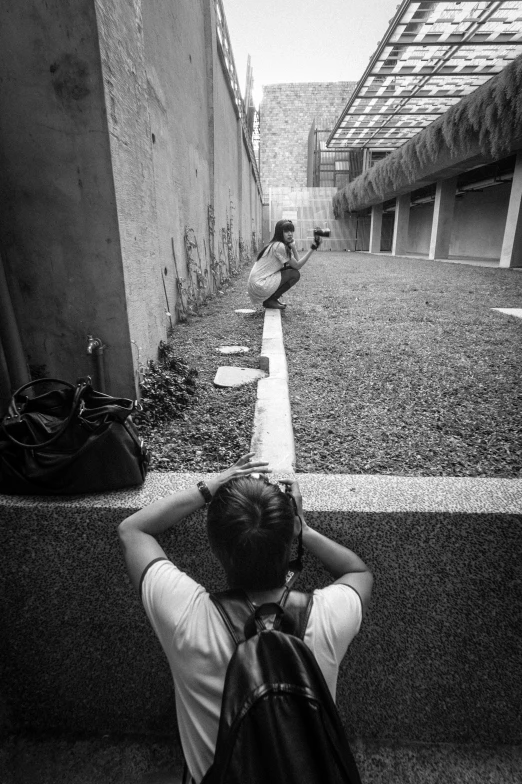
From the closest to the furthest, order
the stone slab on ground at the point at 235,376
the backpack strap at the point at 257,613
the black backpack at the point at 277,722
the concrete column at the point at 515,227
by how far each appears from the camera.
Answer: the black backpack at the point at 277,722 < the backpack strap at the point at 257,613 < the stone slab on ground at the point at 235,376 < the concrete column at the point at 515,227

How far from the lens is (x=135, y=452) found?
5.26 feet

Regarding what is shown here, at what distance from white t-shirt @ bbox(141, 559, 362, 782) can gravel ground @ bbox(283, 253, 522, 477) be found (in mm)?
1066

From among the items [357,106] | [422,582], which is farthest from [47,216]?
[357,106]

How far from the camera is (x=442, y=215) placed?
15500 millimetres

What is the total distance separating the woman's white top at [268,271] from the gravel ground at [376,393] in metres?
0.39

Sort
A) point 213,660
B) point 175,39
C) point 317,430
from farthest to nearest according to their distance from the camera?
point 175,39 < point 317,430 < point 213,660

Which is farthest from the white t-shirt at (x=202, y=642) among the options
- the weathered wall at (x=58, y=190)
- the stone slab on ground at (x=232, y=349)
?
the stone slab on ground at (x=232, y=349)

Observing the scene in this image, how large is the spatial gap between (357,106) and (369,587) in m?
18.8

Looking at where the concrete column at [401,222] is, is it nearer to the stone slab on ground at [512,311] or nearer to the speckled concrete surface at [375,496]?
the stone slab on ground at [512,311]

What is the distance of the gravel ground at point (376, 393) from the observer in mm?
2160

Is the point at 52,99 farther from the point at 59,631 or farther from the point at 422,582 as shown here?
the point at 422,582

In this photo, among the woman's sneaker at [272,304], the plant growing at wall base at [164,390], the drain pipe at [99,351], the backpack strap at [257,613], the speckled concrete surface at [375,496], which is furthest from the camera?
the woman's sneaker at [272,304]

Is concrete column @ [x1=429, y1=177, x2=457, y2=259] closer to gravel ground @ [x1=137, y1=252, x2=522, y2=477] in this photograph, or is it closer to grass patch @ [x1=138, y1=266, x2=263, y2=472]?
gravel ground @ [x1=137, y1=252, x2=522, y2=477]

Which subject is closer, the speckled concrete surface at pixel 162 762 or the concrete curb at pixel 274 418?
the speckled concrete surface at pixel 162 762
